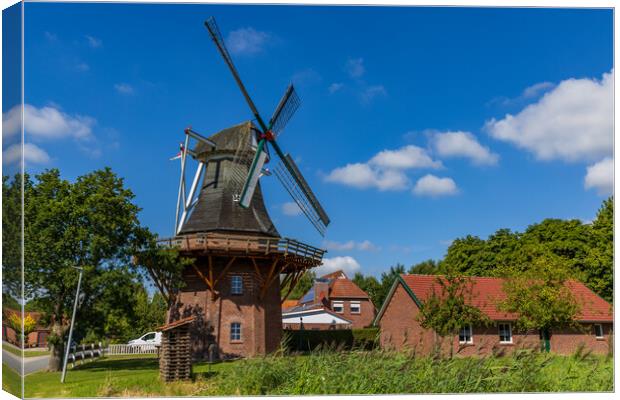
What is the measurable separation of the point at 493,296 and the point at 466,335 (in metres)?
1.81

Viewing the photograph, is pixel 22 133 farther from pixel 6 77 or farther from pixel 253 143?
pixel 253 143

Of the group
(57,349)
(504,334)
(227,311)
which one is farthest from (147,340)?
(504,334)

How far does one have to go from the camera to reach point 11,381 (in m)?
9.22

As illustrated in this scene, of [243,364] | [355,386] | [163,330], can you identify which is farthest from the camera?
[163,330]

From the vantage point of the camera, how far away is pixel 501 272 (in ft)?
67.4

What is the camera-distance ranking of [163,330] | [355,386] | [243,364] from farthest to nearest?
[163,330] → [243,364] → [355,386]

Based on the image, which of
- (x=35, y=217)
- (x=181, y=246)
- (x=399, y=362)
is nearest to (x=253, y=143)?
(x=181, y=246)

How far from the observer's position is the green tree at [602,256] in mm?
25384

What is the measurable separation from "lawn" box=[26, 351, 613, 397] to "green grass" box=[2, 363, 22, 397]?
773mm

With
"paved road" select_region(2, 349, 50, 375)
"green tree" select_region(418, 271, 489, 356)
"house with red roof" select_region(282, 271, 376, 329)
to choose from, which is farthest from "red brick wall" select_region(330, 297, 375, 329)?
"paved road" select_region(2, 349, 50, 375)

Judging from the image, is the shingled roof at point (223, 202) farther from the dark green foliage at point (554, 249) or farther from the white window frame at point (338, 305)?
the white window frame at point (338, 305)

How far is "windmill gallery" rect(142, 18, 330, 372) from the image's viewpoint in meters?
18.7

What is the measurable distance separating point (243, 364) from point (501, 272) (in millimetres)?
12247

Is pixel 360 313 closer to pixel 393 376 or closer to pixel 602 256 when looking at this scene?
pixel 602 256
